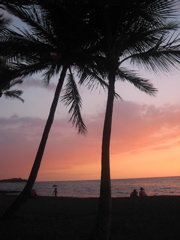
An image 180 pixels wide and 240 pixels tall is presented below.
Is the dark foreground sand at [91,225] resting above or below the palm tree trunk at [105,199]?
below

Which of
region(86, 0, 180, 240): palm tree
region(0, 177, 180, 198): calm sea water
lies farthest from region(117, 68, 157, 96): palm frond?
region(0, 177, 180, 198): calm sea water

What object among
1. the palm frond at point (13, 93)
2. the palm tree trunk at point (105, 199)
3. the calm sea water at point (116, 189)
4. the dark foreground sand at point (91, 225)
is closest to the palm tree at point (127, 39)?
the palm tree trunk at point (105, 199)

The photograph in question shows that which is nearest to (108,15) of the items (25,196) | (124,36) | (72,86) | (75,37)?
(124,36)

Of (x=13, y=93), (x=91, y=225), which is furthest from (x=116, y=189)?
(x=91, y=225)

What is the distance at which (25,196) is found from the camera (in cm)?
676

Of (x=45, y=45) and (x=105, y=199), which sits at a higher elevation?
(x=45, y=45)

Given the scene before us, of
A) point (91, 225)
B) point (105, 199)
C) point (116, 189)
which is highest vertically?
point (105, 199)

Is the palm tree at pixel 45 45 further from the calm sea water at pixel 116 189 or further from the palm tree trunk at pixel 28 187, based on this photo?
the calm sea water at pixel 116 189

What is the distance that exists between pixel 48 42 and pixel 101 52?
1.96m

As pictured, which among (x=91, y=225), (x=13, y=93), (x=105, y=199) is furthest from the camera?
(x=13, y=93)

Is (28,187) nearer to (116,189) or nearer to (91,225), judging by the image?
(91,225)

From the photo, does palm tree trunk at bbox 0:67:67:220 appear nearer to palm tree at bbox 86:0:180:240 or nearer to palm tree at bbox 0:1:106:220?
palm tree at bbox 0:1:106:220

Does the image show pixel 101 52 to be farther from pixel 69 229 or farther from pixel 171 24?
pixel 69 229

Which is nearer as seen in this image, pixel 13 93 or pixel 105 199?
pixel 105 199
